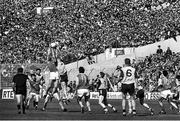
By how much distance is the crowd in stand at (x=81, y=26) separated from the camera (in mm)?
53188

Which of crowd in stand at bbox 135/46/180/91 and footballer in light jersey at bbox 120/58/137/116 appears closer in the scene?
footballer in light jersey at bbox 120/58/137/116

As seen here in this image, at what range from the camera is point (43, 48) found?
179 ft

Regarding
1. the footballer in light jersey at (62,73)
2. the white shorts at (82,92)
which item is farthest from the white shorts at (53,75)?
the white shorts at (82,92)

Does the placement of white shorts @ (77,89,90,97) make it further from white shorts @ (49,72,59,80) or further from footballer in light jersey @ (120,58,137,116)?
footballer in light jersey @ (120,58,137,116)

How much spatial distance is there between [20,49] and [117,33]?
787cm

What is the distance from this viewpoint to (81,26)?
55.6 m

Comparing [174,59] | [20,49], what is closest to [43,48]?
[20,49]

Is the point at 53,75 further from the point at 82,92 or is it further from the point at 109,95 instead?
the point at 109,95

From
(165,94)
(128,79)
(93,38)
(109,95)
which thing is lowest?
(165,94)

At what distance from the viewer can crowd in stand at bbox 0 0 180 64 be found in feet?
174

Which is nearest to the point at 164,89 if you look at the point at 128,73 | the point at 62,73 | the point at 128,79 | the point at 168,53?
the point at 128,79

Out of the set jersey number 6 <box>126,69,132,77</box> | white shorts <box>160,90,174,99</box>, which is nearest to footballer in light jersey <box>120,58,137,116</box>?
jersey number 6 <box>126,69,132,77</box>

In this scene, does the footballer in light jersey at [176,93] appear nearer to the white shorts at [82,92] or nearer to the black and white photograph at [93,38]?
the white shorts at [82,92]

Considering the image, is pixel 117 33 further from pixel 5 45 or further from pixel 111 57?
pixel 5 45
